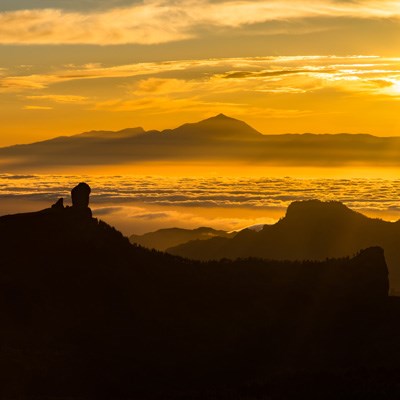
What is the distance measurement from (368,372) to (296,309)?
3049cm

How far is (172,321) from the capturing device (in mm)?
104312

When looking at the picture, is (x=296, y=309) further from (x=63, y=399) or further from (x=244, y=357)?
(x=63, y=399)

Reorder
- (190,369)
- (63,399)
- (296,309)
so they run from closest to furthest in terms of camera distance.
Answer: (63,399), (190,369), (296,309)

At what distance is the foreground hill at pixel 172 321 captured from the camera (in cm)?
8325

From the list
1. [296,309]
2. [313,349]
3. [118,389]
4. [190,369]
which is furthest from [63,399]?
[296,309]

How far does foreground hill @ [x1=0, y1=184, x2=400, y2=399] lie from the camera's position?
83250 millimetres

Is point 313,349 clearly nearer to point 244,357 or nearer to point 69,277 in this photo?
point 244,357

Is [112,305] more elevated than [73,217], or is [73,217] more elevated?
[73,217]

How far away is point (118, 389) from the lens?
274ft

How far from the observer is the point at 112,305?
104m

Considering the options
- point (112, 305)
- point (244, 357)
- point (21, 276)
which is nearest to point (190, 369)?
point (244, 357)

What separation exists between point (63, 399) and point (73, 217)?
40982mm

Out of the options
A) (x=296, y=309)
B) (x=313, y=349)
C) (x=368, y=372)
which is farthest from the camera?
(x=296, y=309)

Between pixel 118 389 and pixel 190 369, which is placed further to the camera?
pixel 190 369
